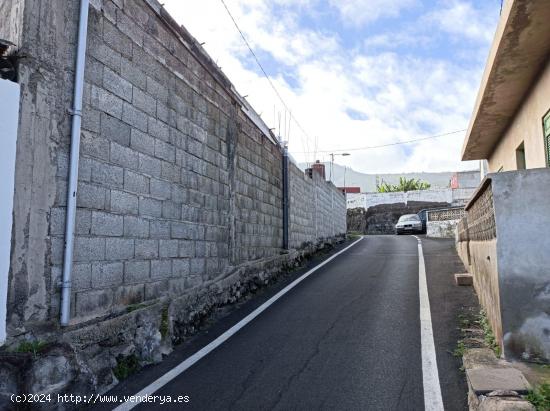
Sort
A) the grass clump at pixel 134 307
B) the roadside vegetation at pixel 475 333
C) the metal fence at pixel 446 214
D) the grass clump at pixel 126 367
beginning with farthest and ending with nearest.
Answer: the metal fence at pixel 446 214
the roadside vegetation at pixel 475 333
the grass clump at pixel 134 307
the grass clump at pixel 126 367

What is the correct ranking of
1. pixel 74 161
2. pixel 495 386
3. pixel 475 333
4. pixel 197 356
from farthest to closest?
pixel 475 333 < pixel 197 356 < pixel 74 161 < pixel 495 386

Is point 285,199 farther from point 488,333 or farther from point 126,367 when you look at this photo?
point 126,367

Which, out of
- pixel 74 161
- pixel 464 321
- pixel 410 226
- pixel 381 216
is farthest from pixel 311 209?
pixel 381 216

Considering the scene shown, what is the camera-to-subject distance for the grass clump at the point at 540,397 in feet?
11.4

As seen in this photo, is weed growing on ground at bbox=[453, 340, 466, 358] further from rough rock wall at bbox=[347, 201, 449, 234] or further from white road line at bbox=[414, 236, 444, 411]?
rough rock wall at bbox=[347, 201, 449, 234]

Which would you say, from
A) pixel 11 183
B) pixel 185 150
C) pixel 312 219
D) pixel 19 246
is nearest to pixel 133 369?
pixel 19 246

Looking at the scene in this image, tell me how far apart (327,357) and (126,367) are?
2.31 metres

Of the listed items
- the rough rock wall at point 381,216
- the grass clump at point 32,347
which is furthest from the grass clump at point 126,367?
the rough rock wall at point 381,216

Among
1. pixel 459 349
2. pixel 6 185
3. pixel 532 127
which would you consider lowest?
pixel 459 349

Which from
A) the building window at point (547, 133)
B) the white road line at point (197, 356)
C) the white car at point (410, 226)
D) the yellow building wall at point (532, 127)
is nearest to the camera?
the white road line at point (197, 356)

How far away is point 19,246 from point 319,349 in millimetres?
3676

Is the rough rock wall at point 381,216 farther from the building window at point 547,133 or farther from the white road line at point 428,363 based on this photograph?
the building window at point 547,133

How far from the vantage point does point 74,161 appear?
4.36 metres

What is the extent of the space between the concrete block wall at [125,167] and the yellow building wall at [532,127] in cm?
529
